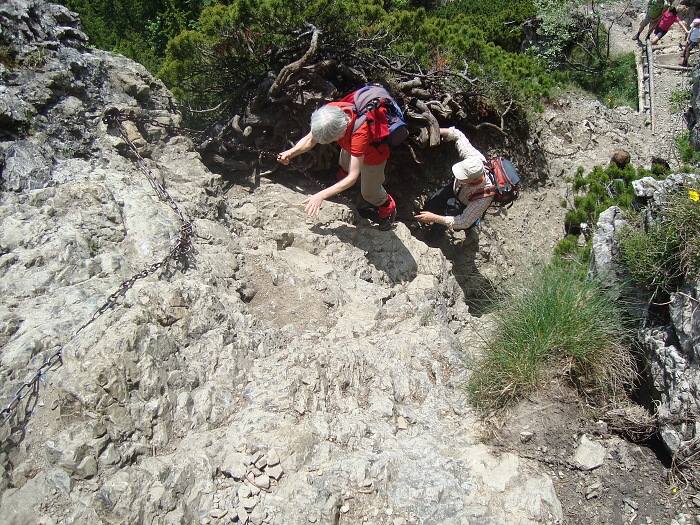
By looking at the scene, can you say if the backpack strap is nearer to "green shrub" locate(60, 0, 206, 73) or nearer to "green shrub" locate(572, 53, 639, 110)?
"green shrub" locate(60, 0, 206, 73)

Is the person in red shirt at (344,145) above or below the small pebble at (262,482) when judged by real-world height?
above

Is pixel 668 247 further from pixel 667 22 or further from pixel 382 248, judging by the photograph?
pixel 667 22

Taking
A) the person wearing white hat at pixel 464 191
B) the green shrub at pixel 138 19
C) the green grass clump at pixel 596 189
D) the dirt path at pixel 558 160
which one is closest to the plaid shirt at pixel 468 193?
the person wearing white hat at pixel 464 191

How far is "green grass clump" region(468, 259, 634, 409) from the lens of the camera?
3672 millimetres

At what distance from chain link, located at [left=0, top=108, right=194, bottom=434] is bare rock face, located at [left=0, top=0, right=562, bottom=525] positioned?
4 cm

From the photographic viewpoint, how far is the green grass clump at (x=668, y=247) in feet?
11.8

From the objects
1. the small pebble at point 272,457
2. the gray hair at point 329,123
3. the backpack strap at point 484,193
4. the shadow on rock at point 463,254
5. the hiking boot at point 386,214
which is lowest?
the shadow on rock at point 463,254

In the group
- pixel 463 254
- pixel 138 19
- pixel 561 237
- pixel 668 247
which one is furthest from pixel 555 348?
pixel 138 19

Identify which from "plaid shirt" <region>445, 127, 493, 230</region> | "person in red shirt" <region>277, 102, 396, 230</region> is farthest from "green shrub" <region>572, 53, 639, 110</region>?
"person in red shirt" <region>277, 102, 396, 230</region>

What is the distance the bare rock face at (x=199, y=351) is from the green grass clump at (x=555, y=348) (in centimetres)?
30

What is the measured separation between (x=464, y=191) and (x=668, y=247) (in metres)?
A: 2.59

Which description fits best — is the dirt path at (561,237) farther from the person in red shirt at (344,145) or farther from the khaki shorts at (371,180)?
the person in red shirt at (344,145)

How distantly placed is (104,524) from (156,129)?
4.16 meters

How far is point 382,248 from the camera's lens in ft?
18.7
